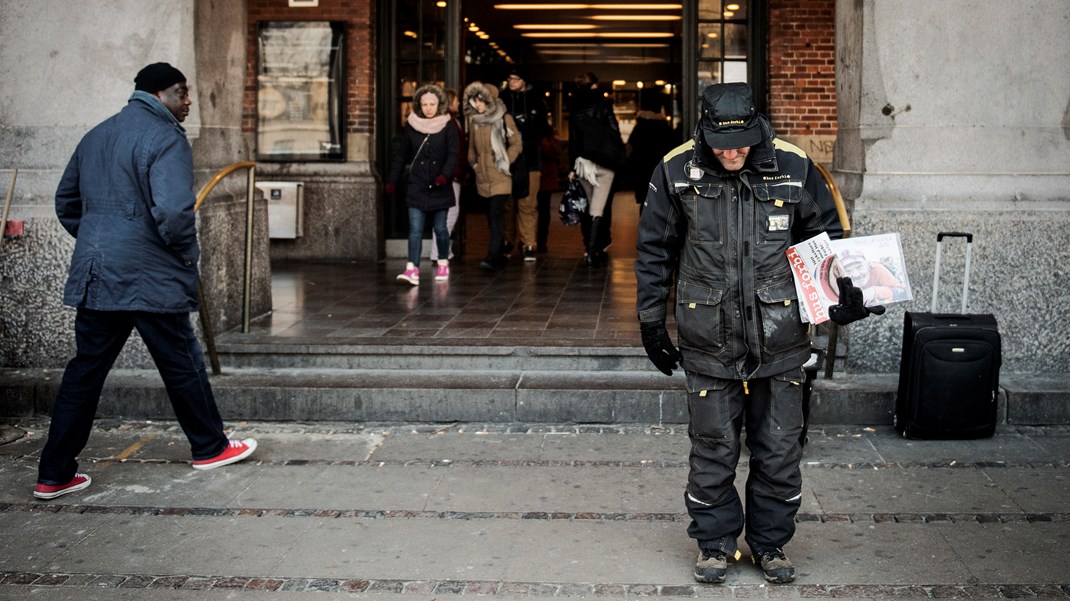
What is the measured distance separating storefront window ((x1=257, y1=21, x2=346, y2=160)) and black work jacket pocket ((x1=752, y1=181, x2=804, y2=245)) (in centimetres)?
922

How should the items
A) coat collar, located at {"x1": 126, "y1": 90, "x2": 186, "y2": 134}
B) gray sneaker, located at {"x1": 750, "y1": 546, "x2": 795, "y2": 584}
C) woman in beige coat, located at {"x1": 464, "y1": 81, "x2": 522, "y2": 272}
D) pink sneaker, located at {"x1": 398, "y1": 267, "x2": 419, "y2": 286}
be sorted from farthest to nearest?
woman in beige coat, located at {"x1": 464, "y1": 81, "x2": 522, "y2": 272} → pink sneaker, located at {"x1": 398, "y1": 267, "x2": 419, "y2": 286} → coat collar, located at {"x1": 126, "y1": 90, "x2": 186, "y2": 134} → gray sneaker, located at {"x1": 750, "y1": 546, "x2": 795, "y2": 584}

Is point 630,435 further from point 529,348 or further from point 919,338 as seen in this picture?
point 919,338

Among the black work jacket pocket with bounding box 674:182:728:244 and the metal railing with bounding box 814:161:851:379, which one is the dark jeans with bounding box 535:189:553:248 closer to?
the metal railing with bounding box 814:161:851:379

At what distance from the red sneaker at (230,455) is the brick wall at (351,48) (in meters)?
7.21

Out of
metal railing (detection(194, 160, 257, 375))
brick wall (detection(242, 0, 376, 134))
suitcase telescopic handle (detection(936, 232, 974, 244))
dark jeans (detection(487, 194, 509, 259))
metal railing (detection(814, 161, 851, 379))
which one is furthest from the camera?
brick wall (detection(242, 0, 376, 134))

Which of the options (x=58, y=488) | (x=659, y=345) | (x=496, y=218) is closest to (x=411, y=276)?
(x=496, y=218)

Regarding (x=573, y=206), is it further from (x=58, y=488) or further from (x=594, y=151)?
(x=58, y=488)

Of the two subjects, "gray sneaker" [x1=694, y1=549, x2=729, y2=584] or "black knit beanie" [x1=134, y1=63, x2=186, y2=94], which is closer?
"gray sneaker" [x1=694, y1=549, x2=729, y2=584]

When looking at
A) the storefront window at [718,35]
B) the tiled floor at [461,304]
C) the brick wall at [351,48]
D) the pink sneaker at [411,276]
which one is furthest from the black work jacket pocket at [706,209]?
the brick wall at [351,48]

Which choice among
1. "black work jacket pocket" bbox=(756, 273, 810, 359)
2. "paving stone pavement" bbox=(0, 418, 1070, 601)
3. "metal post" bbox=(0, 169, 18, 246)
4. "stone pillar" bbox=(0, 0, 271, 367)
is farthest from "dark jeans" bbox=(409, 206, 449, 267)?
"black work jacket pocket" bbox=(756, 273, 810, 359)

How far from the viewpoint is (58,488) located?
6242 mm

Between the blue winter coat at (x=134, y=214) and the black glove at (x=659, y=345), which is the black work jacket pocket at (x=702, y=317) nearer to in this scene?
the black glove at (x=659, y=345)

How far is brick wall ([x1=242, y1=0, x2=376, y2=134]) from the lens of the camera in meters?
13.4

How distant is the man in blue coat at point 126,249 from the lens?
241 inches
